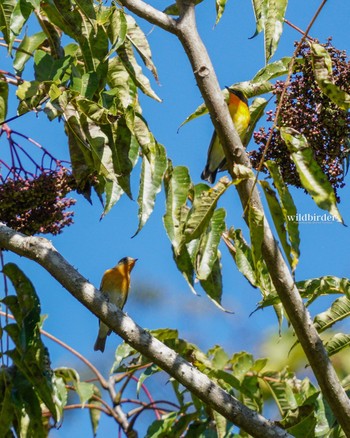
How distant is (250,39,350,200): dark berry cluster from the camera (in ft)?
9.07

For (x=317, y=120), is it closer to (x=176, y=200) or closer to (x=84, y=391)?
(x=176, y=200)

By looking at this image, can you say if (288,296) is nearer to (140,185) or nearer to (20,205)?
(140,185)

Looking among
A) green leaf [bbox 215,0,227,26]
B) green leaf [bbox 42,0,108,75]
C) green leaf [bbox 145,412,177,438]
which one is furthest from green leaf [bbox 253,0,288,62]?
green leaf [bbox 145,412,177,438]

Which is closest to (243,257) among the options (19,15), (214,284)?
(214,284)

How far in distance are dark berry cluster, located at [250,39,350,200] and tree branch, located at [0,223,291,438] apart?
0.70m

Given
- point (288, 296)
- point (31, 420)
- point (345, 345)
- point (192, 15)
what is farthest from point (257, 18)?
point (31, 420)

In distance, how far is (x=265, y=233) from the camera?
258 centimetres

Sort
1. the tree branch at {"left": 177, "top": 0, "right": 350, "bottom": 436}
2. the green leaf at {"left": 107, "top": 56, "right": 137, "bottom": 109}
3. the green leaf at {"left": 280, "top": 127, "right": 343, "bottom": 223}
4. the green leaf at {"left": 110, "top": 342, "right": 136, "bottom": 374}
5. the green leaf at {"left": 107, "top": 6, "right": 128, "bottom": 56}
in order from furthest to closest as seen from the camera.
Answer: the green leaf at {"left": 110, "top": 342, "right": 136, "bottom": 374} → the green leaf at {"left": 107, "top": 56, "right": 137, "bottom": 109} → the green leaf at {"left": 107, "top": 6, "right": 128, "bottom": 56} → the tree branch at {"left": 177, "top": 0, "right": 350, "bottom": 436} → the green leaf at {"left": 280, "top": 127, "right": 343, "bottom": 223}

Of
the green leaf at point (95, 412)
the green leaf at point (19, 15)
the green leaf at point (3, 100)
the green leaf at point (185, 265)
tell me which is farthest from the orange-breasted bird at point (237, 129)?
the green leaf at point (95, 412)

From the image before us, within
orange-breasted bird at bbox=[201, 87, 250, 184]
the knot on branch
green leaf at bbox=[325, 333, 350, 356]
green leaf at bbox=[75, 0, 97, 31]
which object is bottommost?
green leaf at bbox=[325, 333, 350, 356]

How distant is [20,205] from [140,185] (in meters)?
0.87

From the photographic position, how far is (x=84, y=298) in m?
2.63

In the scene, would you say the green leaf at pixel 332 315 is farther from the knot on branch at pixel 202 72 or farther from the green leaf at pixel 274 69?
the knot on branch at pixel 202 72

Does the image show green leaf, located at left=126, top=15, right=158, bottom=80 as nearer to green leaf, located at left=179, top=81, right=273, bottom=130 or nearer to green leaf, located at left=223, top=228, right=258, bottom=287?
green leaf, located at left=179, top=81, right=273, bottom=130
